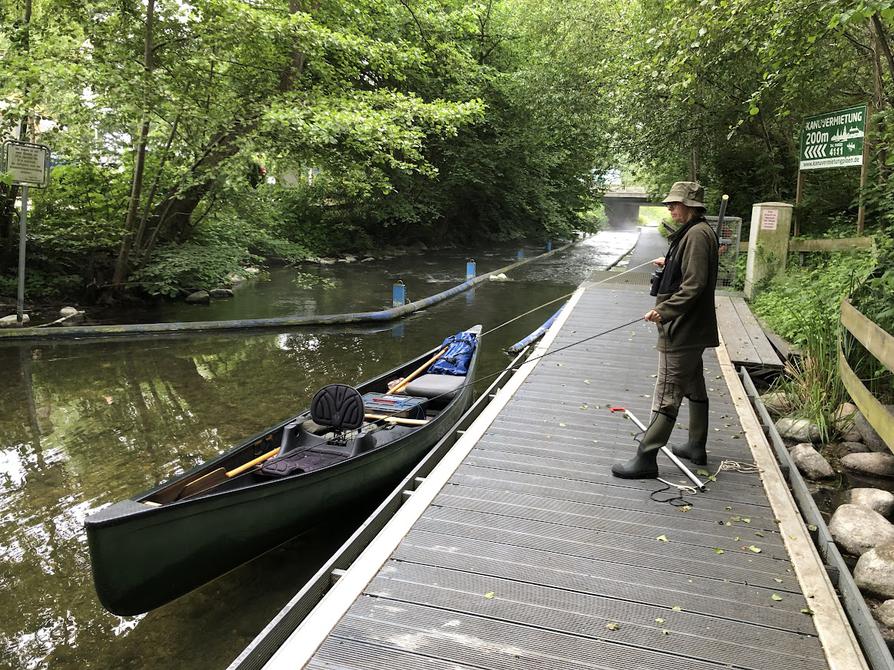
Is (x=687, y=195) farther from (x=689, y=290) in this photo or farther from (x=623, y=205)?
(x=623, y=205)

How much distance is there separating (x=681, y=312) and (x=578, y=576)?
5.99 feet

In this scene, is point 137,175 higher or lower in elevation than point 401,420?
higher

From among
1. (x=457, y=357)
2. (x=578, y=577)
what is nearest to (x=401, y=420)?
(x=457, y=357)

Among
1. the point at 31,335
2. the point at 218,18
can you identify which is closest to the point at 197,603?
the point at 31,335

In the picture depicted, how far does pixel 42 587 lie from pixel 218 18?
9.69 metres

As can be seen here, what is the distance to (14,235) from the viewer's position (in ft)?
39.0

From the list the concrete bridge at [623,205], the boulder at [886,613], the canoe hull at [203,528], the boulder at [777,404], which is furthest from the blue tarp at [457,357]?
the concrete bridge at [623,205]

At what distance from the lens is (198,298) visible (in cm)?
1449

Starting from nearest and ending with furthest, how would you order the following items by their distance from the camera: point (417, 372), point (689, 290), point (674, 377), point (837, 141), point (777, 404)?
point (689, 290), point (674, 377), point (777, 404), point (417, 372), point (837, 141)

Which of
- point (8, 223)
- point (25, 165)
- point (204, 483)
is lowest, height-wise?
point (204, 483)

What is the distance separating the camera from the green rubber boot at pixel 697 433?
446 centimetres

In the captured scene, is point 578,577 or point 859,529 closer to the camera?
point 578,577

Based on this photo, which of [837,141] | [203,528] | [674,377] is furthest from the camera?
[837,141]

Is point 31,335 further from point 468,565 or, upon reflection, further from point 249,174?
point 468,565
